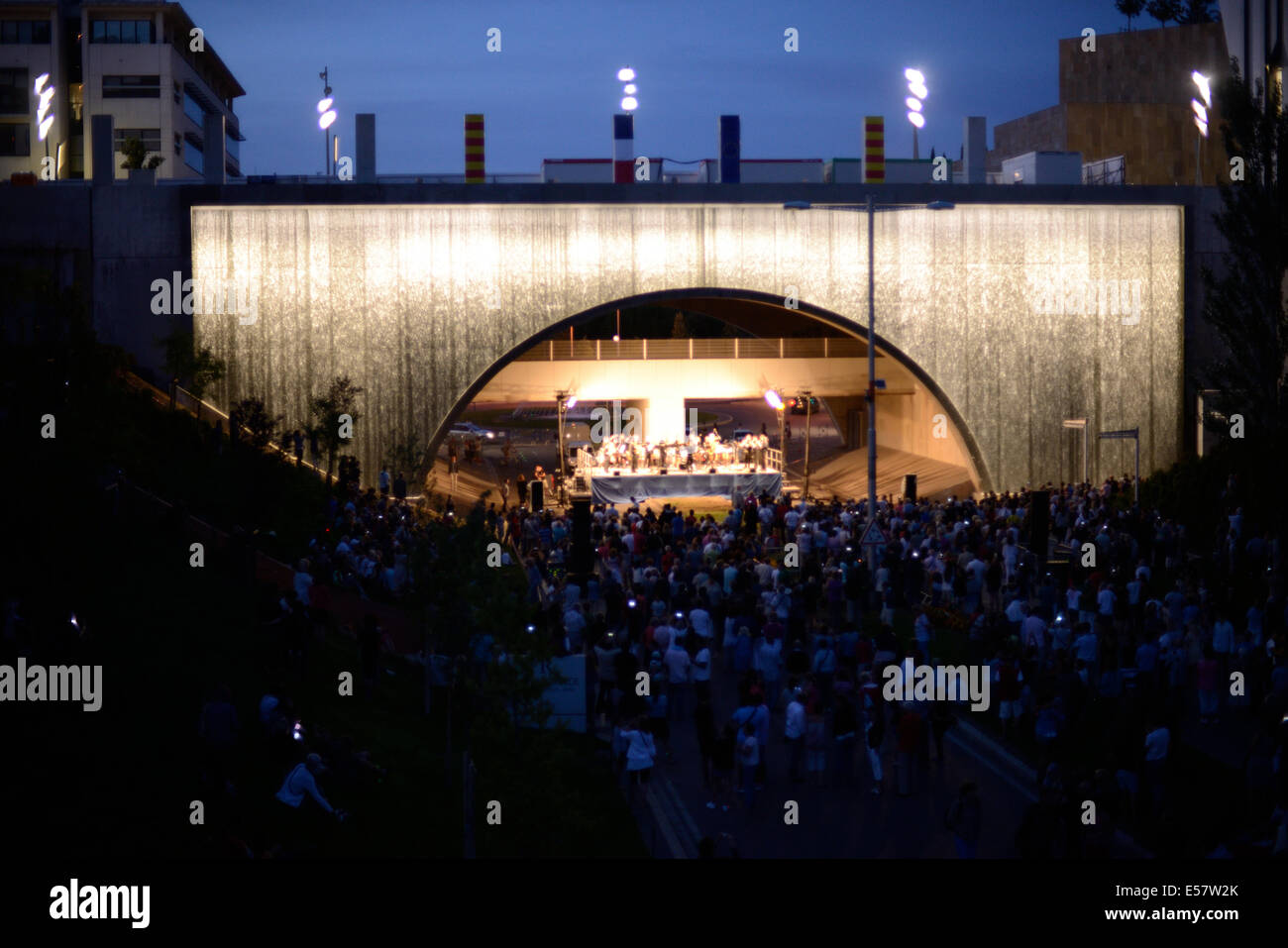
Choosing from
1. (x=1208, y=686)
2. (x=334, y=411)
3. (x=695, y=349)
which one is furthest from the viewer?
(x=695, y=349)

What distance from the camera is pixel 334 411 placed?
101 ft

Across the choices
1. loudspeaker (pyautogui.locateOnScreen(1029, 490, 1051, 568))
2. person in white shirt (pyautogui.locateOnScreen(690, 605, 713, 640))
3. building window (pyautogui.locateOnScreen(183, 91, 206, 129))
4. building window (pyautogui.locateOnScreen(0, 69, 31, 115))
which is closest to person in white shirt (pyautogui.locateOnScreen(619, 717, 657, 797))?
person in white shirt (pyautogui.locateOnScreen(690, 605, 713, 640))

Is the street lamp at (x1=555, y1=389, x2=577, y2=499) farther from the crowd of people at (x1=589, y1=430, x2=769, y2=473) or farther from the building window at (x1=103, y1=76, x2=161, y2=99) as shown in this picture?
the building window at (x1=103, y1=76, x2=161, y2=99)

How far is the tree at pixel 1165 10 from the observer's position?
7106 centimetres

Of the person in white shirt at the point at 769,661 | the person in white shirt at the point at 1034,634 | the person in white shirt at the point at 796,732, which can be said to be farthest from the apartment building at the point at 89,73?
the person in white shirt at the point at 796,732

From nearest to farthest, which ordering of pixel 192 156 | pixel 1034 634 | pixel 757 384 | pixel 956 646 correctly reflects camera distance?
pixel 1034 634 < pixel 956 646 < pixel 757 384 < pixel 192 156

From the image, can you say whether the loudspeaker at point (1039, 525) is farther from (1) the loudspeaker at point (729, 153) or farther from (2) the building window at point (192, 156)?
(2) the building window at point (192, 156)

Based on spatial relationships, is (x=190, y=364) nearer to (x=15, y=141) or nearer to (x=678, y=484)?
(x=678, y=484)

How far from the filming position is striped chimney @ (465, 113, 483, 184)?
33.5 meters

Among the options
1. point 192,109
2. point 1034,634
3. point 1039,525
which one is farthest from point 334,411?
point 192,109

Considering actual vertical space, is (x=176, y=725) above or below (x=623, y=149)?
below

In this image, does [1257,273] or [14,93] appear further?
[14,93]

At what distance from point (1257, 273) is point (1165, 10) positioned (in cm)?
5526
